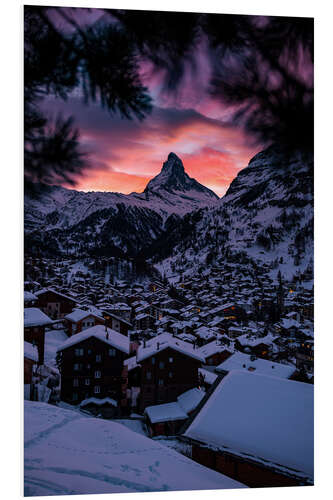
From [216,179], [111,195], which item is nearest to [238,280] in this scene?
[216,179]

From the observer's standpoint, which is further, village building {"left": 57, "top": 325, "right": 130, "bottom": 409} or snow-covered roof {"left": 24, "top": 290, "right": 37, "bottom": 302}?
village building {"left": 57, "top": 325, "right": 130, "bottom": 409}

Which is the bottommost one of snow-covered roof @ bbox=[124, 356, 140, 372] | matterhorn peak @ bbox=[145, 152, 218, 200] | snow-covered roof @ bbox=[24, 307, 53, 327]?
snow-covered roof @ bbox=[124, 356, 140, 372]

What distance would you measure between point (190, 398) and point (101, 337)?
106 cm

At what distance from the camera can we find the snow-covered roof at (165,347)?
3516 millimetres

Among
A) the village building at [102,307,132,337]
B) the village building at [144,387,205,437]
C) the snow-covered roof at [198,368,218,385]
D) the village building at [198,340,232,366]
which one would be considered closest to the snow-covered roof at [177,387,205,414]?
the village building at [144,387,205,437]

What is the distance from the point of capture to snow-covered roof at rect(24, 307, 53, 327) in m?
2.83

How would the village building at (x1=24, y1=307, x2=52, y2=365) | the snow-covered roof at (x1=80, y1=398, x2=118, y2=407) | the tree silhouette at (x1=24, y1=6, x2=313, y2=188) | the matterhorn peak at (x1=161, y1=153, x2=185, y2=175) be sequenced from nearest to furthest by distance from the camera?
1. the tree silhouette at (x1=24, y1=6, x2=313, y2=188)
2. the village building at (x1=24, y1=307, x2=52, y2=365)
3. the snow-covered roof at (x1=80, y1=398, x2=118, y2=407)
4. the matterhorn peak at (x1=161, y1=153, x2=185, y2=175)

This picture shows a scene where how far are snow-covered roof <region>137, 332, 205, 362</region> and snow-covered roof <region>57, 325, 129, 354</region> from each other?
0.18 metres

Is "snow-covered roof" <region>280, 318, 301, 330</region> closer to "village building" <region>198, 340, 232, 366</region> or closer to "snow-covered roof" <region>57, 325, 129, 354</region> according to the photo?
"village building" <region>198, 340, 232, 366</region>

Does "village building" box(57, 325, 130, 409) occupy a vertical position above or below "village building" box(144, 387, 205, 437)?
above

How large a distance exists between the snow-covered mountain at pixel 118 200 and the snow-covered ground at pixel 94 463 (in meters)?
1.51

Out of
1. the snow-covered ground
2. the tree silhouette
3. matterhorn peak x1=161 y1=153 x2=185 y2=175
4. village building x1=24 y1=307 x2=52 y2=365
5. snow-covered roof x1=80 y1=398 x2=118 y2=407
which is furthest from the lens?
matterhorn peak x1=161 y1=153 x2=185 y2=175

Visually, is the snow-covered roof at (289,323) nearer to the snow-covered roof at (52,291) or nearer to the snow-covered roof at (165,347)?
the snow-covered roof at (165,347)

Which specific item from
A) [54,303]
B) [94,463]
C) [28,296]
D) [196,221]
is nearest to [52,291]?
[54,303]
